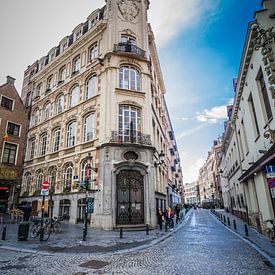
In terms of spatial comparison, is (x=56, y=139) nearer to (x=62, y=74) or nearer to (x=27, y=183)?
(x=27, y=183)

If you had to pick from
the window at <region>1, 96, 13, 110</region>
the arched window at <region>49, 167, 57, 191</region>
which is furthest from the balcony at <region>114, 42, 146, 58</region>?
the window at <region>1, 96, 13, 110</region>

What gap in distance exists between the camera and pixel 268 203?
425 inches

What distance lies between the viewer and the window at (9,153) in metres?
24.2

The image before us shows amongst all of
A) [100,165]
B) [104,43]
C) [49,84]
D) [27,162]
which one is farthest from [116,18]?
[27,162]

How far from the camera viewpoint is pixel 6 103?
25.8 m

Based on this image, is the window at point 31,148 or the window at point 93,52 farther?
the window at point 31,148

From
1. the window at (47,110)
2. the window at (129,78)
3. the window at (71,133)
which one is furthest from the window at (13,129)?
the window at (129,78)

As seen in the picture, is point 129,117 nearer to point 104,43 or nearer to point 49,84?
point 104,43

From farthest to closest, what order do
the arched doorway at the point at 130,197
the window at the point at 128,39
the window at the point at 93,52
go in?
the window at the point at 93,52
the window at the point at 128,39
the arched doorway at the point at 130,197

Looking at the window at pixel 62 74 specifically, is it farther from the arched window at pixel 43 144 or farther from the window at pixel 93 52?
the arched window at pixel 43 144

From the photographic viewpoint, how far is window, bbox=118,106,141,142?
16.6m

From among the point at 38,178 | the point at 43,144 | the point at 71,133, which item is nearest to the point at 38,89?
the point at 43,144

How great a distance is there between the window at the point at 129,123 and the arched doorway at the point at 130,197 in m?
2.79

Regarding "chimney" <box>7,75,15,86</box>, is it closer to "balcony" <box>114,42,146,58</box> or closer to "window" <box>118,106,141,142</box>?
"balcony" <box>114,42,146,58</box>
